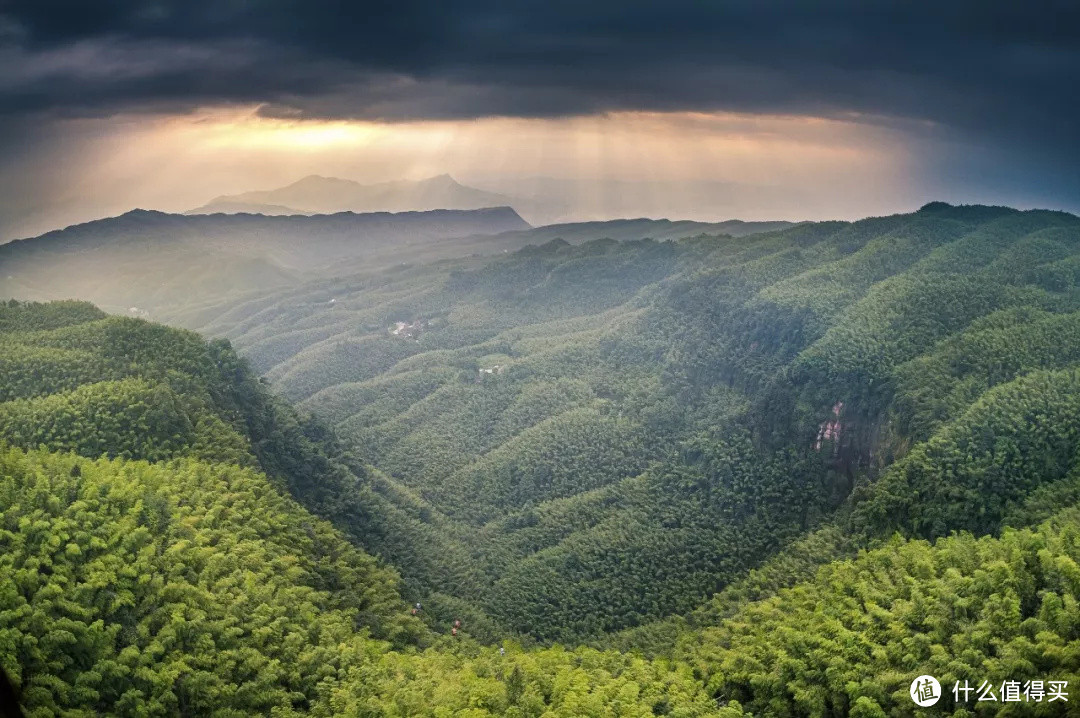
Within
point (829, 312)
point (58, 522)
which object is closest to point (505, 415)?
point (829, 312)

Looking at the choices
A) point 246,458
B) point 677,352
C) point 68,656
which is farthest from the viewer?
point 677,352

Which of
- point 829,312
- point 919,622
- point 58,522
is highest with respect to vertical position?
point 829,312

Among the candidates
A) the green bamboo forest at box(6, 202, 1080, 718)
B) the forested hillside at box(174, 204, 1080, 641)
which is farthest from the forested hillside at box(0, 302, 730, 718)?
the forested hillside at box(174, 204, 1080, 641)

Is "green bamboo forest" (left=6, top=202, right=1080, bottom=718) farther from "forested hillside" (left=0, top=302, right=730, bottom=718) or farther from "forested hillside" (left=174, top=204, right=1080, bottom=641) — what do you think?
"forested hillside" (left=174, top=204, right=1080, bottom=641)

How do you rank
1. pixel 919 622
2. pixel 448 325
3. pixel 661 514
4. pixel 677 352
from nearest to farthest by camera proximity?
pixel 919 622 → pixel 661 514 → pixel 677 352 → pixel 448 325

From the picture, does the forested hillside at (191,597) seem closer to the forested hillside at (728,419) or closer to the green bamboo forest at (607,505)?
the green bamboo forest at (607,505)

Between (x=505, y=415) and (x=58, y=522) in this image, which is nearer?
(x=58, y=522)

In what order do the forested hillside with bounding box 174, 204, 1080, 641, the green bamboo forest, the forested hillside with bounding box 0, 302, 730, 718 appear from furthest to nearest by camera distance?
the forested hillside with bounding box 174, 204, 1080, 641, the green bamboo forest, the forested hillside with bounding box 0, 302, 730, 718

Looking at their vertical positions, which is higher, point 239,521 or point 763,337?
point 763,337

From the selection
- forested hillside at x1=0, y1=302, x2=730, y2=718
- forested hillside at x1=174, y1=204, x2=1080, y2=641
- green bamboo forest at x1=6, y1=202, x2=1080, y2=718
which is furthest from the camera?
forested hillside at x1=174, y1=204, x2=1080, y2=641

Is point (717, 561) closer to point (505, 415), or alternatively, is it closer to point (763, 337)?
point (763, 337)
